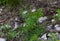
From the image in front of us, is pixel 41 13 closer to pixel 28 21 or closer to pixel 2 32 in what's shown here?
pixel 28 21

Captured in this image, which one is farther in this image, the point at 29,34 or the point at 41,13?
the point at 41,13

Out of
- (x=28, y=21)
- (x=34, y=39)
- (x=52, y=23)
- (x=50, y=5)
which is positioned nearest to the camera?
(x=34, y=39)

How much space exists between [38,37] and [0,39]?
0.49 metres

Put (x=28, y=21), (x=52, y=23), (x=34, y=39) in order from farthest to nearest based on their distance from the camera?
(x=52, y=23), (x=28, y=21), (x=34, y=39)

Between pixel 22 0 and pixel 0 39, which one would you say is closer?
Answer: pixel 0 39

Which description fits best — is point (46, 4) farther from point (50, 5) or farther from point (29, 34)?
point (29, 34)

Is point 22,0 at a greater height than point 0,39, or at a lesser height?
greater

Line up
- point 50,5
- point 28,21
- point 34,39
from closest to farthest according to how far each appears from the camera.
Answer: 1. point 34,39
2. point 28,21
3. point 50,5

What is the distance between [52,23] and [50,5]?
1.77ft

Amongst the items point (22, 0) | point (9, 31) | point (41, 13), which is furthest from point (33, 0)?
point (9, 31)

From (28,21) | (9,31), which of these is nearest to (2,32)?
(9,31)

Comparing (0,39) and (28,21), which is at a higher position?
(28,21)

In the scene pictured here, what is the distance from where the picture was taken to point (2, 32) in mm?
2994

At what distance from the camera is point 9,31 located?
2941 millimetres
